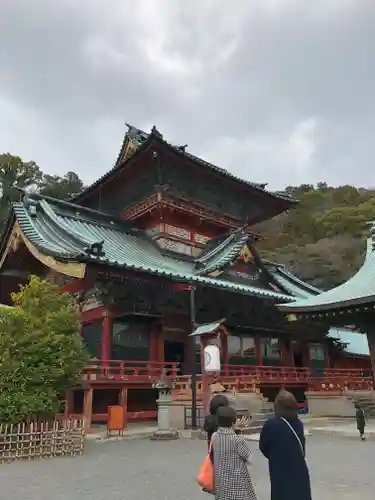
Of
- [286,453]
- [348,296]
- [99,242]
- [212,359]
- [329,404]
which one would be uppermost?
[99,242]

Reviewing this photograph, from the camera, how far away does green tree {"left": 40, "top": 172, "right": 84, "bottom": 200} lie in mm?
64819

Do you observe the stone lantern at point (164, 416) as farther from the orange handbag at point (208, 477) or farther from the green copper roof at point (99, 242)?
the orange handbag at point (208, 477)

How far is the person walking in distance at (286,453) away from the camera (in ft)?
12.8

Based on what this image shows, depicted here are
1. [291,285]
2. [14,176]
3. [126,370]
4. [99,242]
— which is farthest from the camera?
[14,176]

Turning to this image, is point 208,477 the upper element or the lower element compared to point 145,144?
lower

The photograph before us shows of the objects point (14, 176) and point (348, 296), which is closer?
point (348, 296)

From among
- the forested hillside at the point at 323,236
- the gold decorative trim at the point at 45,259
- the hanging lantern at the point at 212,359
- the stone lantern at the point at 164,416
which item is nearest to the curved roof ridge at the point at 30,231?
the gold decorative trim at the point at 45,259

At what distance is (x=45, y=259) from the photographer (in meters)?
18.1

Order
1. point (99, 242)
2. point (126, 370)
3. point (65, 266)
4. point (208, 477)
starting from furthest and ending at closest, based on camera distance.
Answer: point (126, 370)
point (99, 242)
point (65, 266)
point (208, 477)

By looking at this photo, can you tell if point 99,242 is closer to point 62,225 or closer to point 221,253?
point 62,225

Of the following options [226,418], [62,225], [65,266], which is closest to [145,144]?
[62,225]

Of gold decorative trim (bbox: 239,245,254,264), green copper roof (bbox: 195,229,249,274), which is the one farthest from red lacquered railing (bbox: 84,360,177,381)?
gold decorative trim (bbox: 239,245,254,264)

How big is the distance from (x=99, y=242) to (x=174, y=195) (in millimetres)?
6241

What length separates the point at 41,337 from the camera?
1175 centimetres
